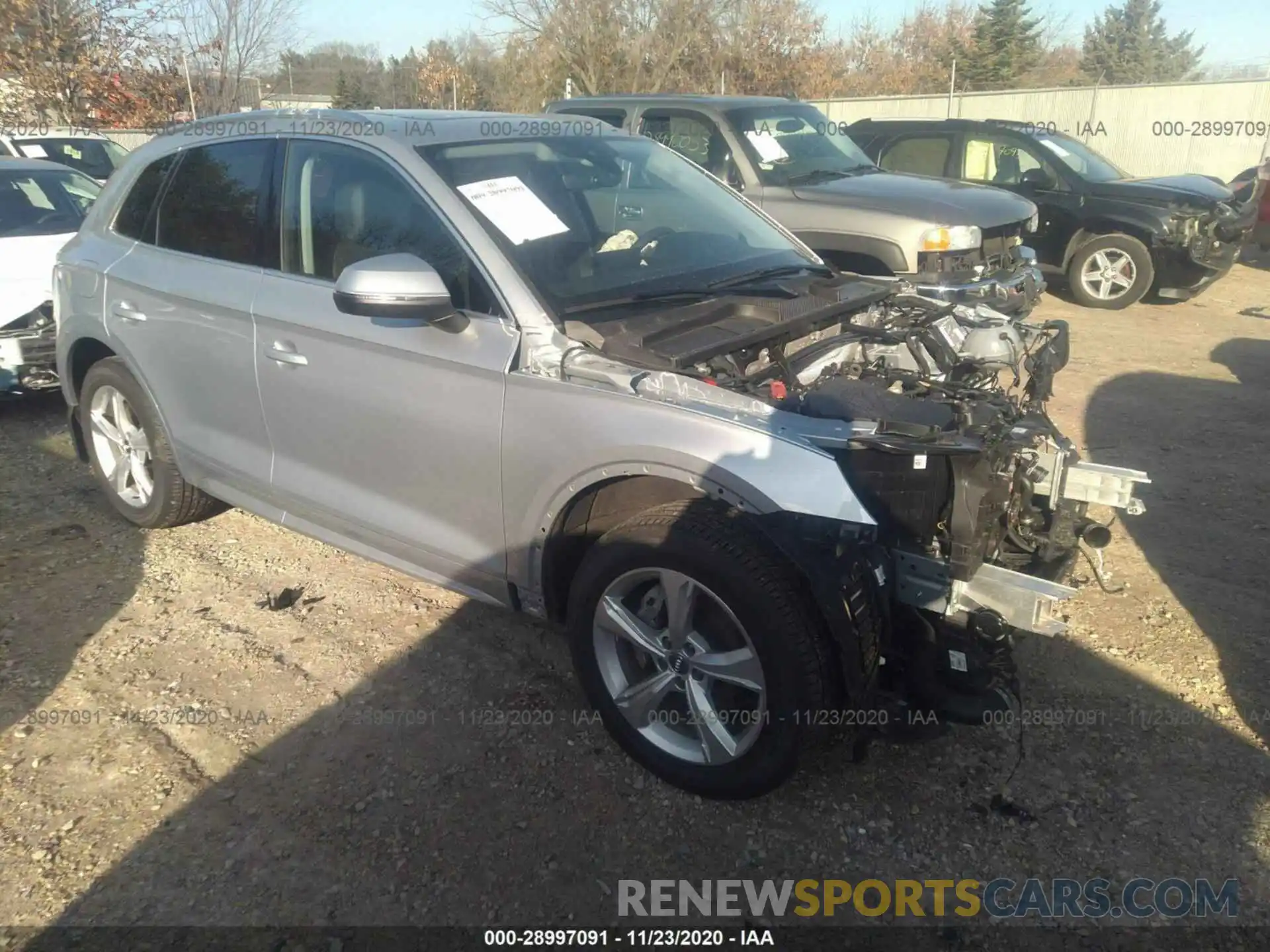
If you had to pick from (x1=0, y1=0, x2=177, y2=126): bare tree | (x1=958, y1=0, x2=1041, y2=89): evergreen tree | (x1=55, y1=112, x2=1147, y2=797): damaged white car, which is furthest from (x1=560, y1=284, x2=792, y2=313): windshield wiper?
(x1=958, y1=0, x2=1041, y2=89): evergreen tree

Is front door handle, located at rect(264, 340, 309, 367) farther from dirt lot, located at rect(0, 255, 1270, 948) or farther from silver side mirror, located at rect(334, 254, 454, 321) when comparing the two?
dirt lot, located at rect(0, 255, 1270, 948)

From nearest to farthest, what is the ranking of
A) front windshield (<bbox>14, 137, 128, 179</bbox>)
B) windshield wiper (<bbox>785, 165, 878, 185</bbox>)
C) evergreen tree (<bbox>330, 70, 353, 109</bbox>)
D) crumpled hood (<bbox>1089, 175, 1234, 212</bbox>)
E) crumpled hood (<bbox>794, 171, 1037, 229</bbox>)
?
crumpled hood (<bbox>794, 171, 1037, 229</bbox>)
windshield wiper (<bbox>785, 165, 878, 185</bbox>)
crumpled hood (<bbox>1089, 175, 1234, 212</bbox>)
front windshield (<bbox>14, 137, 128, 179</bbox>)
evergreen tree (<bbox>330, 70, 353, 109</bbox>)

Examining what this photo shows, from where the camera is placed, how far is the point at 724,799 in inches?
113

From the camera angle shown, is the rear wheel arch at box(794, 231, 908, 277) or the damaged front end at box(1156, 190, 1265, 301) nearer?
the rear wheel arch at box(794, 231, 908, 277)

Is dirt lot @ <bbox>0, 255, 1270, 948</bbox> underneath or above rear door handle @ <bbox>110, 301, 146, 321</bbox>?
underneath

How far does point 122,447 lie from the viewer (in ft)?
15.5

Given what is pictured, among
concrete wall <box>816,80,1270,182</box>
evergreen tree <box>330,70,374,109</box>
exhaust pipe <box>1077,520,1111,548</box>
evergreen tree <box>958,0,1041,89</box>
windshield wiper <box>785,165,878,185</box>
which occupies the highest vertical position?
evergreen tree <box>958,0,1041,89</box>

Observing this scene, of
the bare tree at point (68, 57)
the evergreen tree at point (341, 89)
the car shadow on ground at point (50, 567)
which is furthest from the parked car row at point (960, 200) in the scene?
the evergreen tree at point (341, 89)

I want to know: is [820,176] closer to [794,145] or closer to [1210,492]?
[794,145]

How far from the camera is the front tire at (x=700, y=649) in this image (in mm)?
2582

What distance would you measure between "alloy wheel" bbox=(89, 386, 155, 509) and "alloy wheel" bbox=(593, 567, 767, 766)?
9.23ft

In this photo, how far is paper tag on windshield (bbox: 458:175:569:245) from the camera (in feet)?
10.4

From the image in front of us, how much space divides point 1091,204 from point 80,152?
44.0 feet

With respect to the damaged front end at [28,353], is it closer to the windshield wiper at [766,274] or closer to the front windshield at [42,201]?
the front windshield at [42,201]
